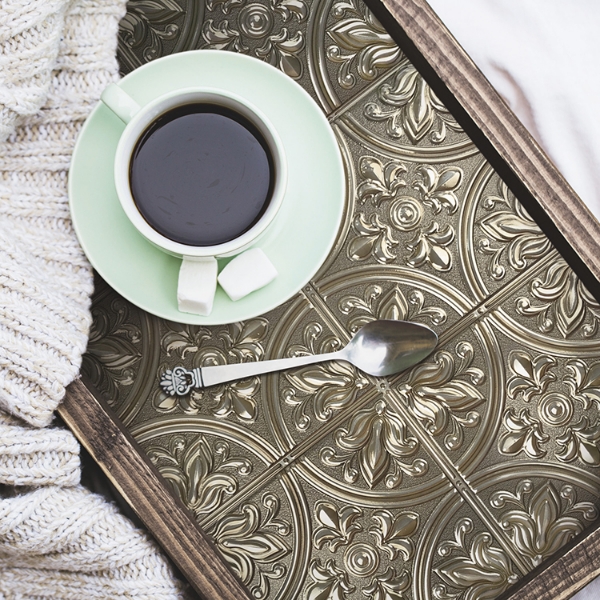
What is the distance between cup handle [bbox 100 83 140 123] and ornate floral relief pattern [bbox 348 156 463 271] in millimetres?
252

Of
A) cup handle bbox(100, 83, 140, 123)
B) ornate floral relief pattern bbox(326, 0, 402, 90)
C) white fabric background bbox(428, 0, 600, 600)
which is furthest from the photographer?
white fabric background bbox(428, 0, 600, 600)

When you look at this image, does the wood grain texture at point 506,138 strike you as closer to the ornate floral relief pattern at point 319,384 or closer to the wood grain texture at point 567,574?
the wood grain texture at point 567,574

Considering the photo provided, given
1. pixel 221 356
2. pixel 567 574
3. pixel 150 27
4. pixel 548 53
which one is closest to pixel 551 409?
pixel 567 574

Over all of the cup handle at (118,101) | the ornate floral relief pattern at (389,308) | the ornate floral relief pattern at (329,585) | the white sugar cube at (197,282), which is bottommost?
the ornate floral relief pattern at (329,585)

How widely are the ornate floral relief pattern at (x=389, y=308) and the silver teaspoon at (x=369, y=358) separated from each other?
0.01m

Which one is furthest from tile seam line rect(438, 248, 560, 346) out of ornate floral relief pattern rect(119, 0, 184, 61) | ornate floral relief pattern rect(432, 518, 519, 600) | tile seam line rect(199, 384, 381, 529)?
ornate floral relief pattern rect(119, 0, 184, 61)

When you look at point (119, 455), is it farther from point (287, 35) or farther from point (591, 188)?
point (591, 188)

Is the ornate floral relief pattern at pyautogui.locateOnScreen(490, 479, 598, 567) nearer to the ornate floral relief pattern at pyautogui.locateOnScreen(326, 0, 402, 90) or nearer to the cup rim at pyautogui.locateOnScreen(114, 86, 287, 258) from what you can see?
the cup rim at pyautogui.locateOnScreen(114, 86, 287, 258)

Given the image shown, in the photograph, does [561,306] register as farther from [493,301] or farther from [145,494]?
[145,494]

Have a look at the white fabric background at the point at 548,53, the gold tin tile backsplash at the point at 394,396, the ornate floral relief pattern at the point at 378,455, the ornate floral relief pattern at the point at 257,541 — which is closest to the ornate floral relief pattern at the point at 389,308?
the gold tin tile backsplash at the point at 394,396

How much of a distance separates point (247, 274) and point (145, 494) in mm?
258

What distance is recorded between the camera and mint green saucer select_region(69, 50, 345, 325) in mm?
609

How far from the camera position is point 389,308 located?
0.65 meters

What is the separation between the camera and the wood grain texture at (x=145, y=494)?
615 millimetres
